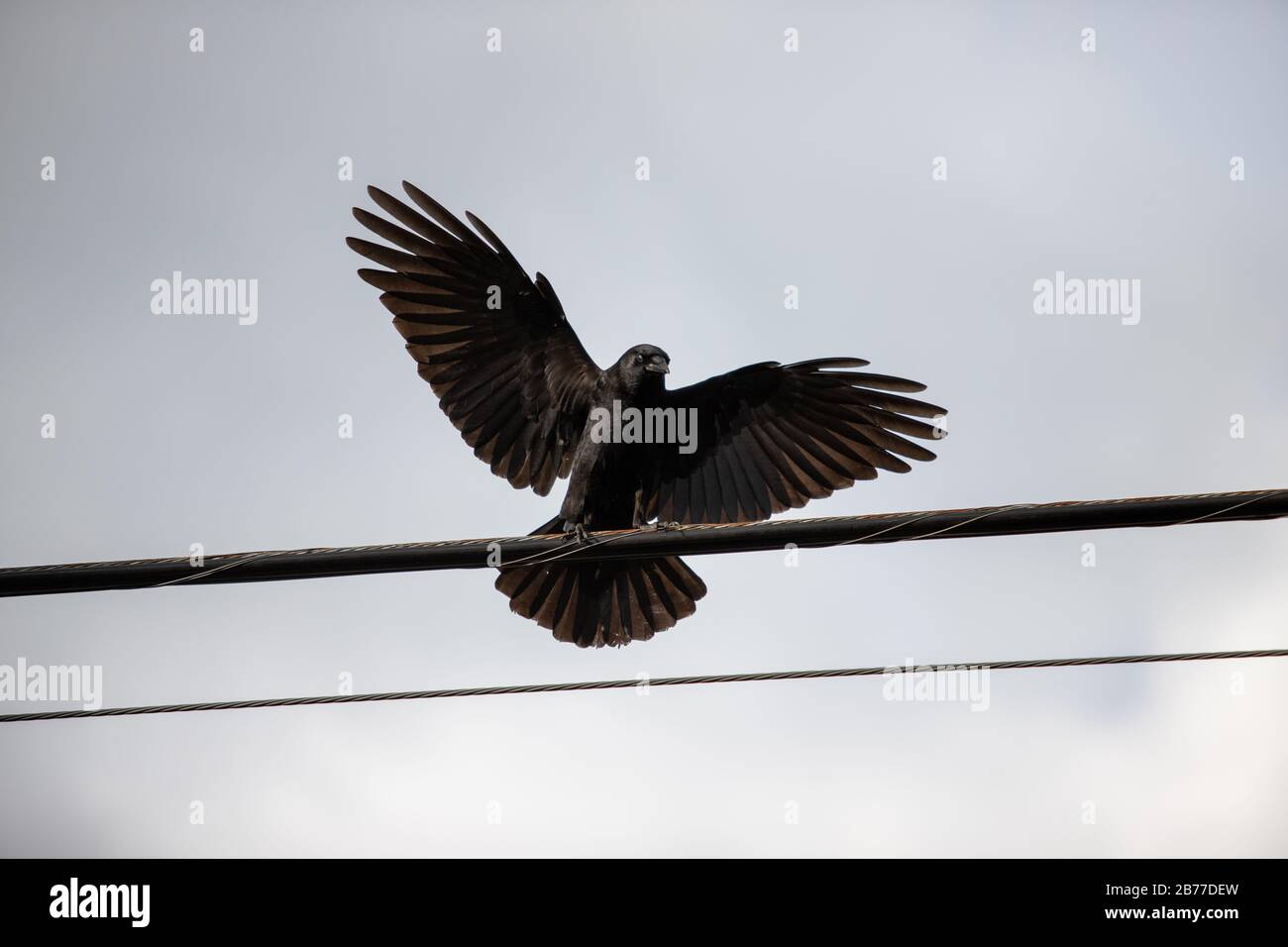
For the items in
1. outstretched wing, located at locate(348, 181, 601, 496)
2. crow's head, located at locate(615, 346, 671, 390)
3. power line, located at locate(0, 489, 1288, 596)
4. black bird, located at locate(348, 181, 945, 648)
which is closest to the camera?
power line, located at locate(0, 489, 1288, 596)

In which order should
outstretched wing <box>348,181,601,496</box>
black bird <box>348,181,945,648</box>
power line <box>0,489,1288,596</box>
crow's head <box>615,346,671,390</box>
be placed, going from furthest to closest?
outstretched wing <box>348,181,601,496</box>
black bird <box>348,181,945,648</box>
crow's head <box>615,346,671,390</box>
power line <box>0,489,1288,596</box>

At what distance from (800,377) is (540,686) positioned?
361 cm

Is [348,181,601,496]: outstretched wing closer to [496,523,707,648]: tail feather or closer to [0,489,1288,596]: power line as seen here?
[496,523,707,648]: tail feather

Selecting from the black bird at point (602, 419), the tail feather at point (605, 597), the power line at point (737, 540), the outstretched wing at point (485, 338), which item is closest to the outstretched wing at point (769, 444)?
the black bird at point (602, 419)

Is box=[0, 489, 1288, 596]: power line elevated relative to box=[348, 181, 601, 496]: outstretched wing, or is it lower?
lower

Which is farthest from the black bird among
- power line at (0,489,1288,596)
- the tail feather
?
power line at (0,489,1288,596)

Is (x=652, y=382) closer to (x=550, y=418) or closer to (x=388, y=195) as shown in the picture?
(x=550, y=418)

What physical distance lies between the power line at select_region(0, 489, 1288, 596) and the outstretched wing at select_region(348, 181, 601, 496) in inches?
111

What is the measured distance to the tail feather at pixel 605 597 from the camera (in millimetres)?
7660

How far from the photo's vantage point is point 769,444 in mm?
7992

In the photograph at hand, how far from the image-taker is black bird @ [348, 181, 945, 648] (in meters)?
7.65

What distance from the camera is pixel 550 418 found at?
25.9ft

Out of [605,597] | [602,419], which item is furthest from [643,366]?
[605,597]
